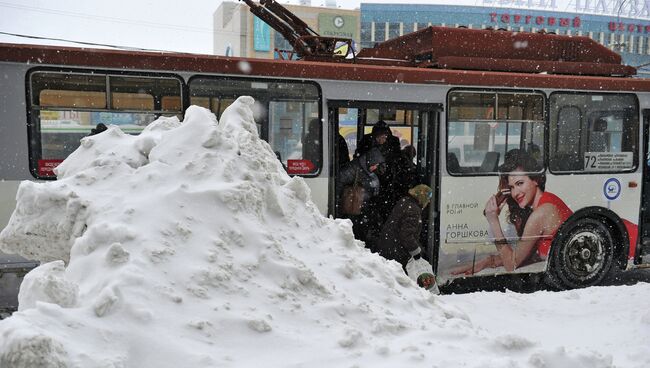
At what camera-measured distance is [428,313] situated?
337cm

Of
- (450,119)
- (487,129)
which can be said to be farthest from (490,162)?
(450,119)

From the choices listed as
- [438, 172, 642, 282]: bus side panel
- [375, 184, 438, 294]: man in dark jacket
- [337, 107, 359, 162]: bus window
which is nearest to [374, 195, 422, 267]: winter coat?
[375, 184, 438, 294]: man in dark jacket

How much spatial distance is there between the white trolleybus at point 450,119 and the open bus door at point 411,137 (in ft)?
0.07

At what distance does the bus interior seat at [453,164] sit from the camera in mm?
7527

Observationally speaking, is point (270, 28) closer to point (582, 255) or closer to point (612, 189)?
point (612, 189)

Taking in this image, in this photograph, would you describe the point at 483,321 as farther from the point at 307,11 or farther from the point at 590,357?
→ the point at 307,11

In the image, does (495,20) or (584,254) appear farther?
(495,20)

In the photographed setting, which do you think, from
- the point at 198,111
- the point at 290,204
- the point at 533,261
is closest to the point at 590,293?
the point at 533,261

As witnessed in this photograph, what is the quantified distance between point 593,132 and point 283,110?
4.45 metres

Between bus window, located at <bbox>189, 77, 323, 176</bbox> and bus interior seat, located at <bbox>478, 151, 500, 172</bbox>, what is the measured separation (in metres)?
2.22

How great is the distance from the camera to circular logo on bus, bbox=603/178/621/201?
327 inches

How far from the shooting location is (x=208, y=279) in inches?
107

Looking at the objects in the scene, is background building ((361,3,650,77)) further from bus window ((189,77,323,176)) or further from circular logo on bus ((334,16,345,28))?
bus window ((189,77,323,176))

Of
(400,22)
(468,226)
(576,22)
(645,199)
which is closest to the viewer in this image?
(468,226)
